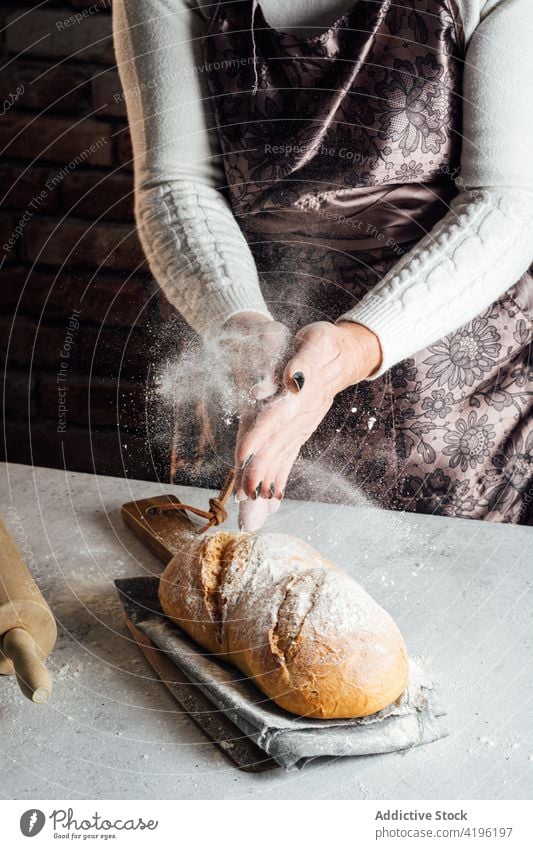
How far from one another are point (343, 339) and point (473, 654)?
200 millimetres

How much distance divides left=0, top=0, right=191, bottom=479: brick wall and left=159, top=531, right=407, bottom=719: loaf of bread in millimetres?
428

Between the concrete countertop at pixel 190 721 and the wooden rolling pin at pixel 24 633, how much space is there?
0.11 feet

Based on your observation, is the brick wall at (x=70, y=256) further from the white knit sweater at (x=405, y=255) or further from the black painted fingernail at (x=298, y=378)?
the black painted fingernail at (x=298, y=378)

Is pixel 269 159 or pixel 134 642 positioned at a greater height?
pixel 269 159

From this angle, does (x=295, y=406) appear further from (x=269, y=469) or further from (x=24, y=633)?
(x=24, y=633)

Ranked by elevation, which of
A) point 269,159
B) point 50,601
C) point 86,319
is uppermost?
point 269,159

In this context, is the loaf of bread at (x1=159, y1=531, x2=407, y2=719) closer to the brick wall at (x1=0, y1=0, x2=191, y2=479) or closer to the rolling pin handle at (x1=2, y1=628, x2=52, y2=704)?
the rolling pin handle at (x1=2, y1=628, x2=52, y2=704)

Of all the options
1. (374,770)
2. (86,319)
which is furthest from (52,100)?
(374,770)

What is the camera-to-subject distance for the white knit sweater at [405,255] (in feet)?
1.71

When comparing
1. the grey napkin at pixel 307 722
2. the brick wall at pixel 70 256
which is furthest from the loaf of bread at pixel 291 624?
the brick wall at pixel 70 256

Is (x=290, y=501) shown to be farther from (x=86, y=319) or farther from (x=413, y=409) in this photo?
(x=86, y=319)

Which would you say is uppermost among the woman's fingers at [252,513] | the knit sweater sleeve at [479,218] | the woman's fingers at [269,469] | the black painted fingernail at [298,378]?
the knit sweater sleeve at [479,218]

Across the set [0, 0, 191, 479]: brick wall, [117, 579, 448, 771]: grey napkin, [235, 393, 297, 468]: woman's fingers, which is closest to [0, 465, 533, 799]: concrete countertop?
[117, 579, 448, 771]: grey napkin

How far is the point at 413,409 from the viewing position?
0.60 m
